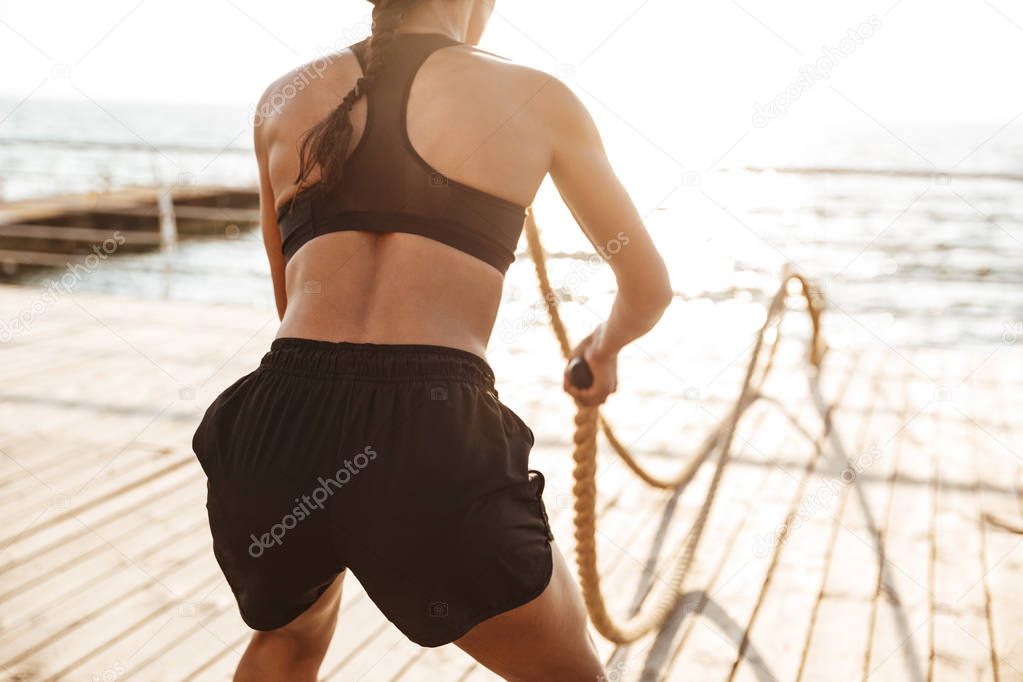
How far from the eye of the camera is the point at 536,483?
1.13 m

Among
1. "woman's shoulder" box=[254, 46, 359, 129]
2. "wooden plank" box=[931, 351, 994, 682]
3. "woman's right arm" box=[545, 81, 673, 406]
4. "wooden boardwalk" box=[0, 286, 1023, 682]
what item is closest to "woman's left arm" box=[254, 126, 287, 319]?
"woman's shoulder" box=[254, 46, 359, 129]

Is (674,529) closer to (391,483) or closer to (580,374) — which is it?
(580,374)

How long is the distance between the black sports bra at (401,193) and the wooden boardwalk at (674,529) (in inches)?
53.3

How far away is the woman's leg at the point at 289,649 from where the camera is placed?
4.26ft

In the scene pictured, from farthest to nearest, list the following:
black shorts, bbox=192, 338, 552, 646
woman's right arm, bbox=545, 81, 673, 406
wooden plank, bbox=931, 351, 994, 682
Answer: wooden plank, bbox=931, 351, 994, 682 → woman's right arm, bbox=545, 81, 673, 406 → black shorts, bbox=192, 338, 552, 646

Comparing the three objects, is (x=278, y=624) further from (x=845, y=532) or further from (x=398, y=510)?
(x=845, y=532)

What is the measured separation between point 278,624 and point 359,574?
19 centimetres

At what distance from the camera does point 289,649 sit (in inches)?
51.8

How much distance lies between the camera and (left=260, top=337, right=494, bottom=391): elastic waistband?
3.51ft

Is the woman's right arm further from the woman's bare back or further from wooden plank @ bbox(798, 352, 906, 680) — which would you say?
wooden plank @ bbox(798, 352, 906, 680)

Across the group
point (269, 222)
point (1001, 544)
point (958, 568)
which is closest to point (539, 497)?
point (269, 222)

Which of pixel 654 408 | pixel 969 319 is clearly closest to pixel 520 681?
pixel 654 408

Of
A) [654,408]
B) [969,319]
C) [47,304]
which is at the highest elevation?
[654,408]

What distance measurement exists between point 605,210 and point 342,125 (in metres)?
0.34
